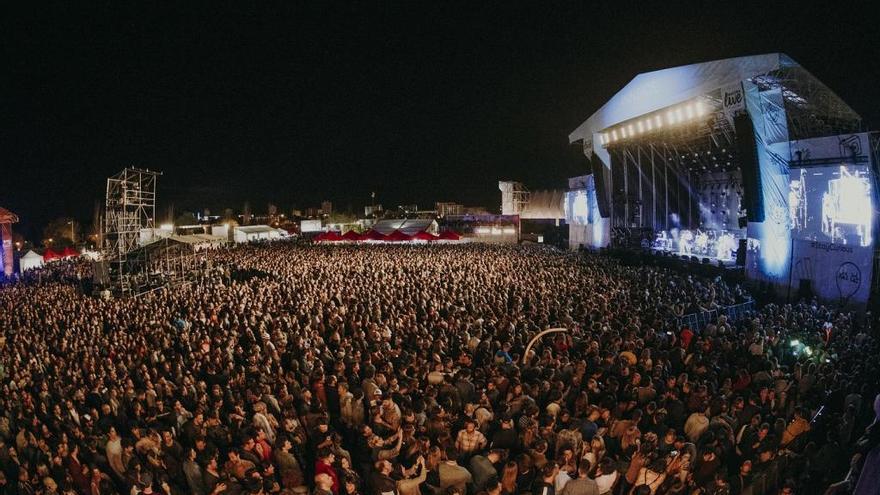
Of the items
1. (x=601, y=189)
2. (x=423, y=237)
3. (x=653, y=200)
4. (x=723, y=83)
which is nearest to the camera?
(x=723, y=83)

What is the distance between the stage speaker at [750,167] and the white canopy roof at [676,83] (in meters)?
1.08

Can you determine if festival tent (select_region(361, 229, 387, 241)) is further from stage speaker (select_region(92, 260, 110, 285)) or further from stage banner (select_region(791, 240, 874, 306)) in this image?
stage banner (select_region(791, 240, 874, 306))

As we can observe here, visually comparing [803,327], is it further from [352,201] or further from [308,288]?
[352,201]

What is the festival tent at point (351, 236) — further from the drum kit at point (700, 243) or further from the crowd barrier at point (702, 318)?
the crowd barrier at point (702, 318)

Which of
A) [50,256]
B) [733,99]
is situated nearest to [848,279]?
[733,99]

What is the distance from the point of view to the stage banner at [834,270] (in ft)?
33.5

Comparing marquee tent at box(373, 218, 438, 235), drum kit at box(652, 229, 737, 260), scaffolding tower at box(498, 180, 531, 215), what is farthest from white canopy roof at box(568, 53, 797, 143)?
scaffolding tower at box(498, 180, 531, 215)

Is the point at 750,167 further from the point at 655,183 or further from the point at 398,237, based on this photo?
the point at 398,237

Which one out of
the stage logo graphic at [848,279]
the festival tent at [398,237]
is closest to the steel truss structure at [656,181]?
the stage logo graphic at [848,279]

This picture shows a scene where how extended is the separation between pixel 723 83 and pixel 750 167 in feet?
7.52

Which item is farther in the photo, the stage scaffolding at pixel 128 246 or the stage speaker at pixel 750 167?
the stage scaffolding at pixel 128 246

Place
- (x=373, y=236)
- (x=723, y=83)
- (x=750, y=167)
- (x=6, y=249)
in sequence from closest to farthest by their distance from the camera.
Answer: (x=750, y=167) < (x=723, y=83) < (x=6, y=249) < (x=373, y=236)

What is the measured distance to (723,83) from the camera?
42.2ft

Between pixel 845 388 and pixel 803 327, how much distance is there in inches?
124
